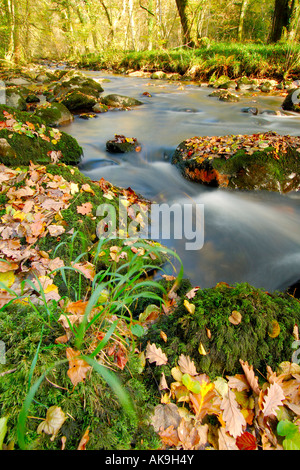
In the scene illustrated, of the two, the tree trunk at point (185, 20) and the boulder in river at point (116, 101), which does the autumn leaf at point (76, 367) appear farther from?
the tree trunk at point (185, 20)

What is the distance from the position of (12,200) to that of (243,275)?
3.05 m

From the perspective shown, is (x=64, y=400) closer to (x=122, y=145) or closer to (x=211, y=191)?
(x=211, y=191)

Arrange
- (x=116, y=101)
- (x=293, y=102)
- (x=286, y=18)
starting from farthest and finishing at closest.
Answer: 1. (x=286, y=18)
2. (x=116, y=101)
3. (x=293, y=102)

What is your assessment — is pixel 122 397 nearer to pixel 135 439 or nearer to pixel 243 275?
pixel 135 439

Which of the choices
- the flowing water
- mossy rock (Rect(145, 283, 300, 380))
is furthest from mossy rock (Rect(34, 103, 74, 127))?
mossy rock (Rect(145, 283, 300, 380))

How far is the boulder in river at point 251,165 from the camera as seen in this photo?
4.80 m

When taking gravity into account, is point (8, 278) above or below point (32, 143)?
below

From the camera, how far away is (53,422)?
1230 mm

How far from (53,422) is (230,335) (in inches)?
42.8

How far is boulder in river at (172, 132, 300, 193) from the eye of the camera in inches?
189

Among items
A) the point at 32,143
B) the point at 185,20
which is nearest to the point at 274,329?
the point at 32,143

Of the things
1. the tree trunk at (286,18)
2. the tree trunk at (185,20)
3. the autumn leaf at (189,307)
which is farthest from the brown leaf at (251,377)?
the tree trunk at (185,20)

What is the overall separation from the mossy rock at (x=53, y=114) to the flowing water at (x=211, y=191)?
0.33m

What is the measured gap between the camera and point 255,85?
43.5ft
